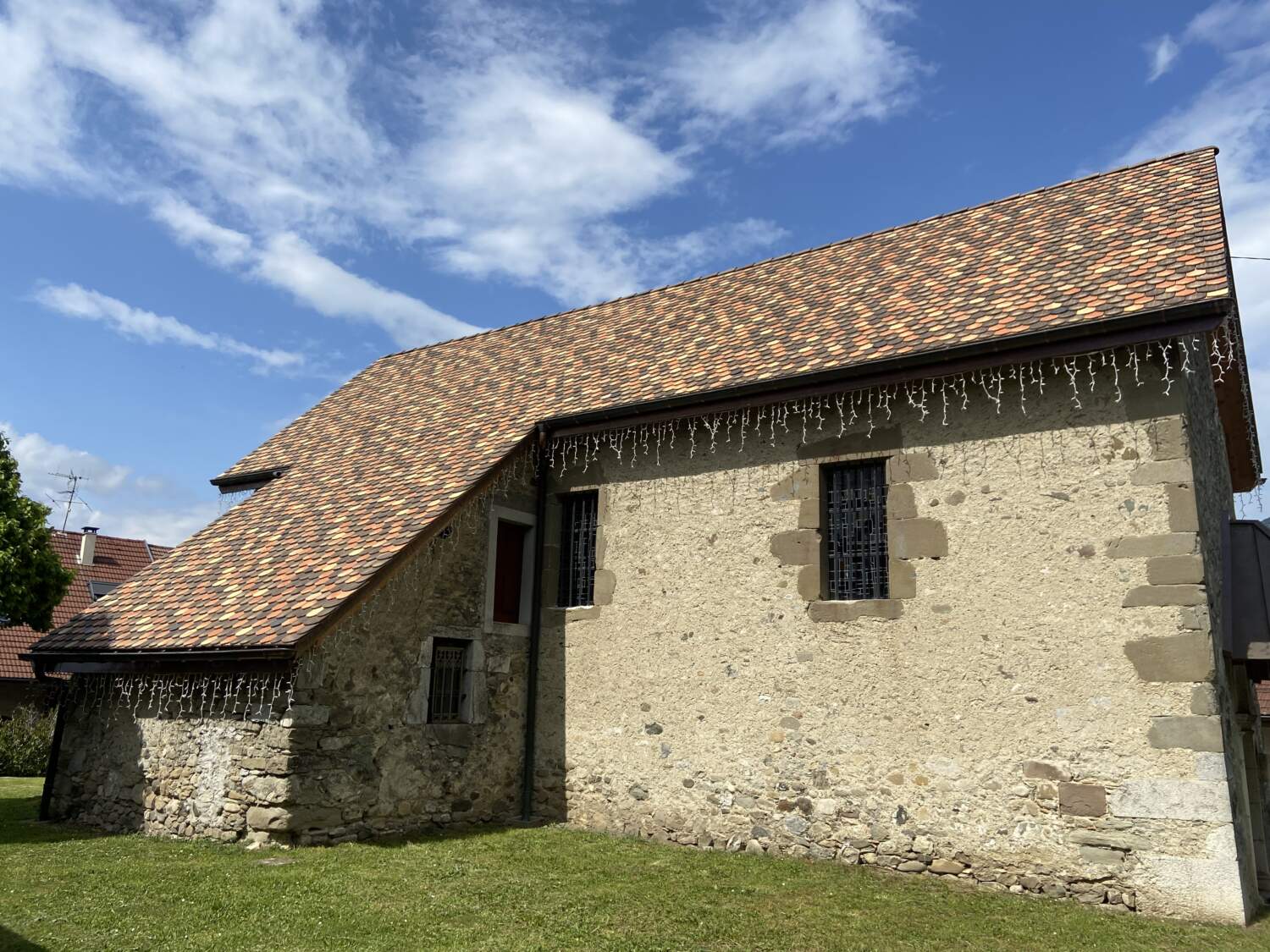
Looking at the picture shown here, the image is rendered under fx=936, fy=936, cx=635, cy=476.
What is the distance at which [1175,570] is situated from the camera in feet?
22.9

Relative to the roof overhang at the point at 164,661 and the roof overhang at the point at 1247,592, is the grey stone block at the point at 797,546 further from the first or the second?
the roof overhang at the point at 164,661

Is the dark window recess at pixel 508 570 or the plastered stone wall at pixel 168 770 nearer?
the plastered stone wall at pixel 168 770

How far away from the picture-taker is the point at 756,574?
8.91 metres

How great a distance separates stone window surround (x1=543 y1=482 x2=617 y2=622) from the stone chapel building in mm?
40

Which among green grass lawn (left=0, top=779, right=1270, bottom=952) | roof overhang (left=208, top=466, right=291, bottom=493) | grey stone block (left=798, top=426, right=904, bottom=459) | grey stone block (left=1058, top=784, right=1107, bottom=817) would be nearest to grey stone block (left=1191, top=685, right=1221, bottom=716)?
grey stone block (left=1058, top=784, right=1107, bottom=817)

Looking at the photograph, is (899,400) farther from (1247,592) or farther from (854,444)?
(1247,592)

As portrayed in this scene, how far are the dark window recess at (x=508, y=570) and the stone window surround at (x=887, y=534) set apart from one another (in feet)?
10.4

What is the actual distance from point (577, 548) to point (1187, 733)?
6112 mm

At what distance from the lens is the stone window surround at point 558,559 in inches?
394

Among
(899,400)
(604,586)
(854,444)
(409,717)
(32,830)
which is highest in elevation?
(899,400)

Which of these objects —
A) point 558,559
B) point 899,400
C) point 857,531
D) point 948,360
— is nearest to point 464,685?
point 558,559

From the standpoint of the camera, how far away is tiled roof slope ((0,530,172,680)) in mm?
18766


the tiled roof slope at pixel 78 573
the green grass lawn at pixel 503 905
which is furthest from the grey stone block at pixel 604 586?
the tiled roof slope at pixel 78 573

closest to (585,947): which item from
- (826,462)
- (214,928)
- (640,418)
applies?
(214,928)
